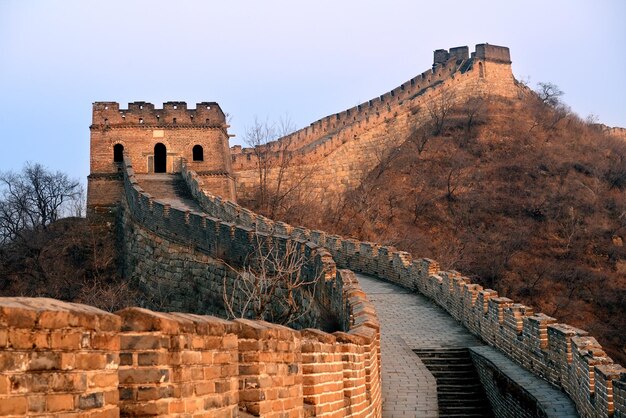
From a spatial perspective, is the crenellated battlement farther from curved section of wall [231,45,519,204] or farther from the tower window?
curved section of wall [231,45,519,204]

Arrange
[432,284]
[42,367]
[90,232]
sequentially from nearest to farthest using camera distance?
[42,367]
[432,284]
[90,232]

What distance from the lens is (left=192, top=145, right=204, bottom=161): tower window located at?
118ft

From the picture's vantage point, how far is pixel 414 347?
52.8 ft

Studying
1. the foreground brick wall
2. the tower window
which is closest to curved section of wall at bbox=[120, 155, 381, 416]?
A: the foreground brick wall

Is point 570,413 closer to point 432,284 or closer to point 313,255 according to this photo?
point 313,255

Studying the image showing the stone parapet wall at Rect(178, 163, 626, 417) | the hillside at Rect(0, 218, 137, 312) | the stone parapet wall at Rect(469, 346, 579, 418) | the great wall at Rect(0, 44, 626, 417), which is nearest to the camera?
the great wall at Rect(0, 44, 626, 417)

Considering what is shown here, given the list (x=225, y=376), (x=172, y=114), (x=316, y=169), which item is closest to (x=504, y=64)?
(x=316, y=169)

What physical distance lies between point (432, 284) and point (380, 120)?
92.7 feet

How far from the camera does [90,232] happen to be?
34406 mm

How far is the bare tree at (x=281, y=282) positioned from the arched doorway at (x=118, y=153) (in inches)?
605

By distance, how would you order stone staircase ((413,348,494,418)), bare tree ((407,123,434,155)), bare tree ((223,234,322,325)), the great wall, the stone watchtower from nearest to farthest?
the great wall → stone staircase ((413,348,494,418)) → bare tree ((223,234,322,325)) → the stone watchtower → bare tree ((407,123,434,155))

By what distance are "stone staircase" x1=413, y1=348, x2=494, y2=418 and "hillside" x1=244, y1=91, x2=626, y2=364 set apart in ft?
45.9

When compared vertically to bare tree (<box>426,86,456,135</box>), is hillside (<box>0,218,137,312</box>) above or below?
below

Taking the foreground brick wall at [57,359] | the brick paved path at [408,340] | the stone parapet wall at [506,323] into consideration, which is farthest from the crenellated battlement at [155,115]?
the foreground brick wall at [57,359]
